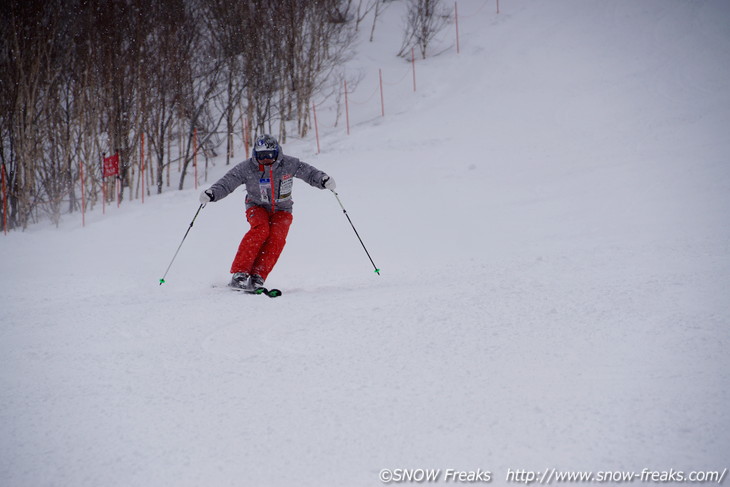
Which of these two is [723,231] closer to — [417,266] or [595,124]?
[417,266]

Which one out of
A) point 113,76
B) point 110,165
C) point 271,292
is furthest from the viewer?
point 113,76

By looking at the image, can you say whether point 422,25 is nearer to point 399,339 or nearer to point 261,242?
point 261,242

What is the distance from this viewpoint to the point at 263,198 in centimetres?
510

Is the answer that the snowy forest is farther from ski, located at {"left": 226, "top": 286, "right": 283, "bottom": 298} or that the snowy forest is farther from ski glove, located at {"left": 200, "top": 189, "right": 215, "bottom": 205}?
ski, located at {"left": 226, "top": 286, "right": 283, "bottom": 298}

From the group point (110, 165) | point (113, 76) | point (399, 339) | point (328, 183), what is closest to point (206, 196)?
point (328, 183)

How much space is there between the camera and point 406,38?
2192 cm

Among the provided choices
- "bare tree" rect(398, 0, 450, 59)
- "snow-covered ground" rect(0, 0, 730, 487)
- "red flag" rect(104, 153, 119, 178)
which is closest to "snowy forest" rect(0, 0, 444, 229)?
"red flag" rect(104, 153, 119, 178)

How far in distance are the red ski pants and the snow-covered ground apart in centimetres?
37

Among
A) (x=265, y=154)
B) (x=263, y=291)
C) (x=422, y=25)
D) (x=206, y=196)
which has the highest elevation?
(x=422, y=25)

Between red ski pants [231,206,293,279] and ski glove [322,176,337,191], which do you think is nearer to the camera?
red ski pants [231,206,293,279]

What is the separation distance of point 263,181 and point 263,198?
0.18m

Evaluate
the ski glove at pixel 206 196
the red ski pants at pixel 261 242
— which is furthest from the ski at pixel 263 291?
the ski glove at pixel 206 196

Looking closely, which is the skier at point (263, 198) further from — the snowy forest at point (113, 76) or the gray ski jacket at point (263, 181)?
the snowy forest at point (113, 76)

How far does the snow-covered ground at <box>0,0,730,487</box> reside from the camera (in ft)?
6.16
